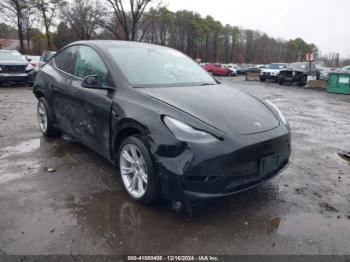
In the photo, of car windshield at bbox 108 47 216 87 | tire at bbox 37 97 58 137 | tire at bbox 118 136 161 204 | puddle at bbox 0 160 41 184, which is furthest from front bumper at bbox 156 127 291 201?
tire at bbox 37 97 58 137

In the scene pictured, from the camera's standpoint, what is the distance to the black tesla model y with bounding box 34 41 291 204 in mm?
2500

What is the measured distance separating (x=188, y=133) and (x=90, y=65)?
1895 millimetres

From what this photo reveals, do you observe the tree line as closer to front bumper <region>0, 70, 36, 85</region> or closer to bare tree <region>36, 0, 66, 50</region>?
bare tree <region>36, 0, 66, 50</region>

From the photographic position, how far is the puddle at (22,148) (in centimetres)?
440

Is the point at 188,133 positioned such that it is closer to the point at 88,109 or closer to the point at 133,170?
the point at 133,170

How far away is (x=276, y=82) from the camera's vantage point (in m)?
23.2

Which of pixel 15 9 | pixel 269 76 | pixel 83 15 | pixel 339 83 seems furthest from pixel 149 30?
pixel 339 83

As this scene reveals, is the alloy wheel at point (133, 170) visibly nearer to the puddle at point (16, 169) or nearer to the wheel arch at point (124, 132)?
the wheel arch at point (124, 132)

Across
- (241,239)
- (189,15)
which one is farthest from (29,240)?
(189,15)

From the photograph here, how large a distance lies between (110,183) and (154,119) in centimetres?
120

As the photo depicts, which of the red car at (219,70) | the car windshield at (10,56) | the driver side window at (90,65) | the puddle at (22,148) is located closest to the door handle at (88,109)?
the driver side window at (90,65)

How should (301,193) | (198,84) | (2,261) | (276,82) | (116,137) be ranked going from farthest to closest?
(276,82)
(198,84)
(301,193)
(116,137)
(2,261)

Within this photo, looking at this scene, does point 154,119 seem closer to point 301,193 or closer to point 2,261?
point 2,261

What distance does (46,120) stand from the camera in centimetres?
491
